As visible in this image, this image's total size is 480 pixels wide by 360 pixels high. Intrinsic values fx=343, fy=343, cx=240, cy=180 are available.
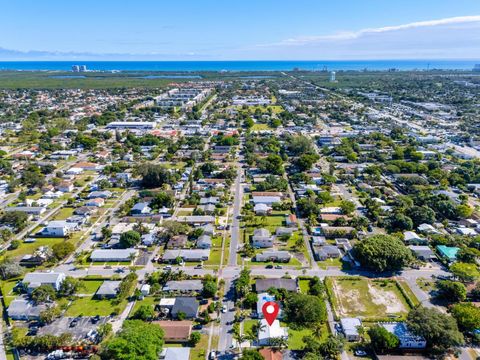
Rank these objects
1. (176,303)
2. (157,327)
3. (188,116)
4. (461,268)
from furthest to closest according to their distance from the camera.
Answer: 1. (188,116)
2. (461,268)
3. (176,303)
4. (157,327)

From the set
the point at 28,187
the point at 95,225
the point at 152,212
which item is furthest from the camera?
the point at 28,187

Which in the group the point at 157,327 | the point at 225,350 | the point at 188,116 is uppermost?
the point at 188,116

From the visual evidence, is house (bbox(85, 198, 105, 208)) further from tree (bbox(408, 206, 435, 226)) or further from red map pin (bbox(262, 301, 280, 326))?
tree (bbox(408, 206, 435, 226))

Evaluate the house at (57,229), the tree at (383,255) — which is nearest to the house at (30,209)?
the house at (57,229)

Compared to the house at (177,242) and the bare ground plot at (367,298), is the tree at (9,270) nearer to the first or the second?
the house at (177,242)

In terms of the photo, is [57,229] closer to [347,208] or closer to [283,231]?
[283,231]

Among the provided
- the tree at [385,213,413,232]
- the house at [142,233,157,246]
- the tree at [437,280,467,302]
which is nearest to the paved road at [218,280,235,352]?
the house at [142,233,157,246]

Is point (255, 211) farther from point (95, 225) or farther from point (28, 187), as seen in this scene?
point (28, 187)

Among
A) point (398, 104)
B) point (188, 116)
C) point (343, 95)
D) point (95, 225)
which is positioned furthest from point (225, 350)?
point (343, 95)
